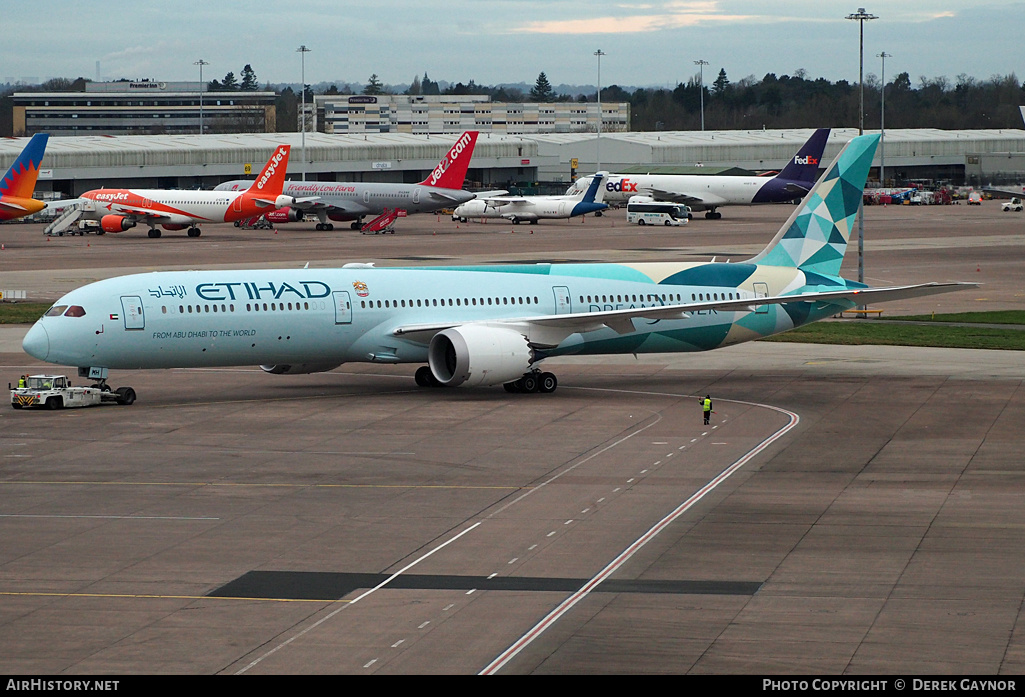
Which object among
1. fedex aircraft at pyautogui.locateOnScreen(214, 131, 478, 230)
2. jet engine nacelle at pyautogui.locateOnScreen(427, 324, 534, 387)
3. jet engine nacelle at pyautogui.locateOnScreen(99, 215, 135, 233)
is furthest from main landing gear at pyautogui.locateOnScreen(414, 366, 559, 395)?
jet engine nacelle at pyautogui.locateOnScreen(99, 215, 135, 233)

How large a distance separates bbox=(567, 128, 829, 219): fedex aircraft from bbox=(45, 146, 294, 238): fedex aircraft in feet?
150

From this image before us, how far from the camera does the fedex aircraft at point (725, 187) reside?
154125 mm

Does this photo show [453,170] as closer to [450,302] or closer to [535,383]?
[450,302]

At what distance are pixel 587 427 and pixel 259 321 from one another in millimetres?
11425

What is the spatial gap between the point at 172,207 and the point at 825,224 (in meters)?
89.6

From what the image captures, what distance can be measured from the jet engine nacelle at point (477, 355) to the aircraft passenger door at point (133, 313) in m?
9.40

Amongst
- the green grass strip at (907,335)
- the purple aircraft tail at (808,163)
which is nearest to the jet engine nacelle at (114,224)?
the purple aircraft tail at (808,163)

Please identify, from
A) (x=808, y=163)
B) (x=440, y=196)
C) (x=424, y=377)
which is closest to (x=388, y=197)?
(x=440, y=196)

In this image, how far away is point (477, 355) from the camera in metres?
44.7

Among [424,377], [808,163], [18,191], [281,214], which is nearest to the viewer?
[424,377]

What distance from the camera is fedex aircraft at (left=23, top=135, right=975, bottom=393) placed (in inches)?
1715

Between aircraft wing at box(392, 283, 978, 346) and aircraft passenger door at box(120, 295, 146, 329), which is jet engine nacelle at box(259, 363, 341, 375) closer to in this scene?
aircraft wing at box(392, 283, 978, 346)

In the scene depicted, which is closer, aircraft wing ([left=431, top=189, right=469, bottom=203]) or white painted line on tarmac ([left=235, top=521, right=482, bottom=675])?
white painted line on tarmac ([left=235, top=521, right=482, bottom=675])

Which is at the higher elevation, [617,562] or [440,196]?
[440,196]
